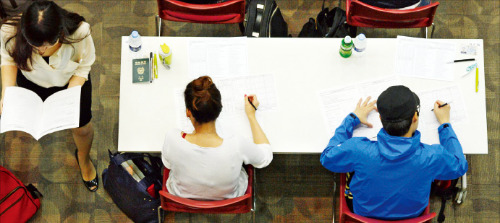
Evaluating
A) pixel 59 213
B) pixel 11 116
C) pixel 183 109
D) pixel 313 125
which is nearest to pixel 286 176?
pixel 313 125

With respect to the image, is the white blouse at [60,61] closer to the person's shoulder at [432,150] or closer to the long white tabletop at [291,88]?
the long white tabletop at [291,88]

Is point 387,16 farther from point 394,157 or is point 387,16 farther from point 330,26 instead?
point 394,157

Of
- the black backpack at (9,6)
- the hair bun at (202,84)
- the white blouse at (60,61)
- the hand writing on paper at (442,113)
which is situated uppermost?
the black backpack at (9,6)

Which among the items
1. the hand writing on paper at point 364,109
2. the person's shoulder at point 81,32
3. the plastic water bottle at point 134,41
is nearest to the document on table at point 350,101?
the hand writing on paper at point 364,109

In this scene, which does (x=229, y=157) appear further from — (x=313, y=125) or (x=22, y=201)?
(x=22, y=201)

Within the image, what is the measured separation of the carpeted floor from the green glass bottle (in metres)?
0.94

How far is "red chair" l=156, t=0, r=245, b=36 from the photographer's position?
8.71 ft

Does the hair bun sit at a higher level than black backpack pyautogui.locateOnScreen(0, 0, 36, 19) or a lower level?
lower

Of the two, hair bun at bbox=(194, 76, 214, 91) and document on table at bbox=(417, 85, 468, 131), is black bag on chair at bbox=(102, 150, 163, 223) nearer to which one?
hair bun at bbox=(194, 76, 214, 91)

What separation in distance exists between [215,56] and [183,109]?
332 millimetres

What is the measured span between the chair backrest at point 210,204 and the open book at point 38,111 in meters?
0.57

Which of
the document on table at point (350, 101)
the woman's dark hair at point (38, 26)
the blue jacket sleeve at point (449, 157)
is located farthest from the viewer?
the document on table at point (350, 101)

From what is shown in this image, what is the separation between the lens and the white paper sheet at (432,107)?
2.40 metres

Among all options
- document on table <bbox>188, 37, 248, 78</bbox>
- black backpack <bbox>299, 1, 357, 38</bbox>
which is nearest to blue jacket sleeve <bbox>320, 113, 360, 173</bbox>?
document on table <bbox>188, 37, 248, 78</bbox>
